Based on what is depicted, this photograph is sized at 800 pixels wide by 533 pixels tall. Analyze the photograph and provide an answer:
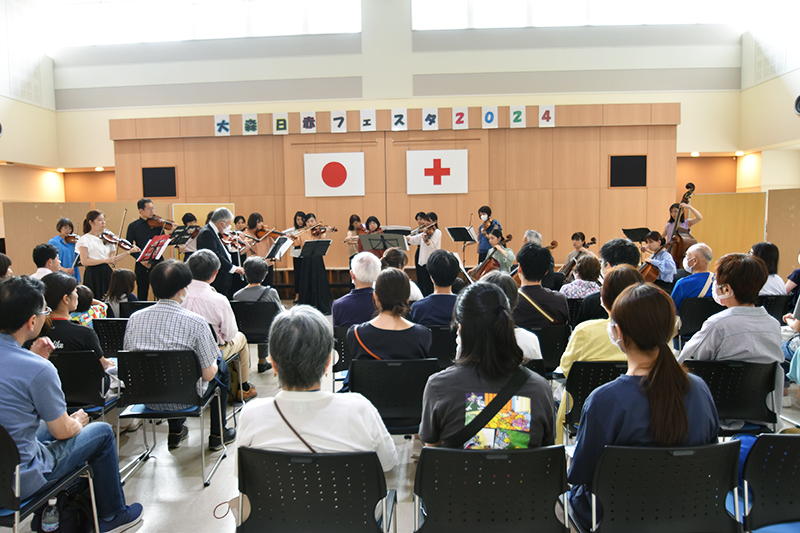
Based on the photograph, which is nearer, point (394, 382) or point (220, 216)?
point (394, 382)

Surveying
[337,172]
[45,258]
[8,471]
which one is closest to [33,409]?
[8,471]

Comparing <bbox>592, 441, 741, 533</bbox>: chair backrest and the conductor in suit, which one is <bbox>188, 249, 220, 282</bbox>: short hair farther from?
<bbox>592, 441, 741, 533</bbox>: chair backrest

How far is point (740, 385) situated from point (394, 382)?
1.59 m

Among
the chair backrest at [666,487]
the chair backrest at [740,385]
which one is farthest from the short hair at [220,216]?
the chair backrest at [666,487]

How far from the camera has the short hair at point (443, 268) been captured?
3.10m

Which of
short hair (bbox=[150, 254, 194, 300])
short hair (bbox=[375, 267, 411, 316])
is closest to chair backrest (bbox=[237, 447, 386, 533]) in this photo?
short hair (bbox=[375, 267, 411, 316])

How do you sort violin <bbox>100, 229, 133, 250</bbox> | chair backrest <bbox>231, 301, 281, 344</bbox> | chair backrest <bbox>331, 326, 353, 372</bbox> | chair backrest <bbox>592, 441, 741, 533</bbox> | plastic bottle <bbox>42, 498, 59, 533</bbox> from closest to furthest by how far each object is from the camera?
chair backrest <bbox>592, 441, 741, 533</bbox> < plastic bottle <bbox>42, 498, 59, 533</bbox> < chair backrest <bbox>331, 326, 353, 372</bbox> < chair backrest <bbox>231, 301, 281, 344</bbox> < violin <bbox>100, 229, 133, 250</bbox>

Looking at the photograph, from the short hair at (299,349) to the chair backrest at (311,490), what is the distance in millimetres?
229

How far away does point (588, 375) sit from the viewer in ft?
7.52

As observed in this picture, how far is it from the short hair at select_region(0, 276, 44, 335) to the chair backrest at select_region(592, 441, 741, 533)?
2.04 meters

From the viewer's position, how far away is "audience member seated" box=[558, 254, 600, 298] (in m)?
3.71

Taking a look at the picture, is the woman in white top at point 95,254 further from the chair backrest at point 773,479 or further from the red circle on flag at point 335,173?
the chair backrest at point 773,479

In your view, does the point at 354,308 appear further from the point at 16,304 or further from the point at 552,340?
the point at 16,304

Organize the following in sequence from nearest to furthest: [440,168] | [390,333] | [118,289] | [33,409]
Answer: [33,409] → [390,333] → [118,289] → [440,168]
